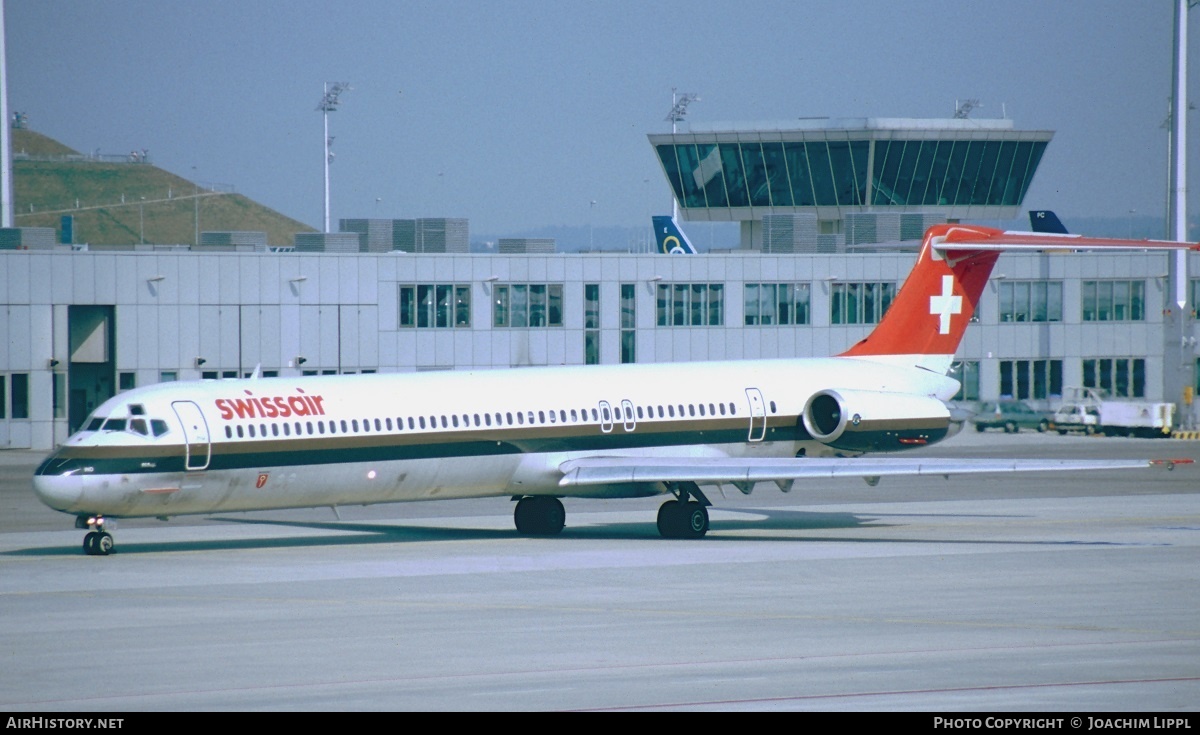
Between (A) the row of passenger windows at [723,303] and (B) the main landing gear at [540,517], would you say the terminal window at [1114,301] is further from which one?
(B) the main landing gear at [540,517]

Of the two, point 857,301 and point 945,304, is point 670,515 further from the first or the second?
point 857,301

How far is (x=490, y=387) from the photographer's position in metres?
30.1

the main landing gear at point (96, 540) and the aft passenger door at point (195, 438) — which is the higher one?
the aft passenger door at point (195, 438)

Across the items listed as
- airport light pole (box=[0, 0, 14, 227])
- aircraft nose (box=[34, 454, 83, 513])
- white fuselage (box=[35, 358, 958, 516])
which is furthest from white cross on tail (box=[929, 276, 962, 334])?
airport light pole (box=[0, 0, 14, 227])

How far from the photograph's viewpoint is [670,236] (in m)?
83.6

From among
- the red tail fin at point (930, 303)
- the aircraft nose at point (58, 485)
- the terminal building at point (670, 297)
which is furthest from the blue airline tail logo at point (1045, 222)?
the aircraft nose at point (58, 485)

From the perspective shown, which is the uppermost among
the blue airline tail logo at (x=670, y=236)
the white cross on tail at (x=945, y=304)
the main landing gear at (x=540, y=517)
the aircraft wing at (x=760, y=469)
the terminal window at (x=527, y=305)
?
the blue airline tail logo at (x=670, y=236)

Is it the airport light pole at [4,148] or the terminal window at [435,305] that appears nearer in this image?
the terminal window at [435,305]

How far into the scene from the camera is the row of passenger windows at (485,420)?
27.4m

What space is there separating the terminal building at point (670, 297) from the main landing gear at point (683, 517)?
29.3m

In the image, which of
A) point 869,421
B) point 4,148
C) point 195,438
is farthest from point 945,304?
point 4,148

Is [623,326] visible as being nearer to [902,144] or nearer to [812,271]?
[812,271]

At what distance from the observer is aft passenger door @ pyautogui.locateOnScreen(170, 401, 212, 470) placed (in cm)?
2652
